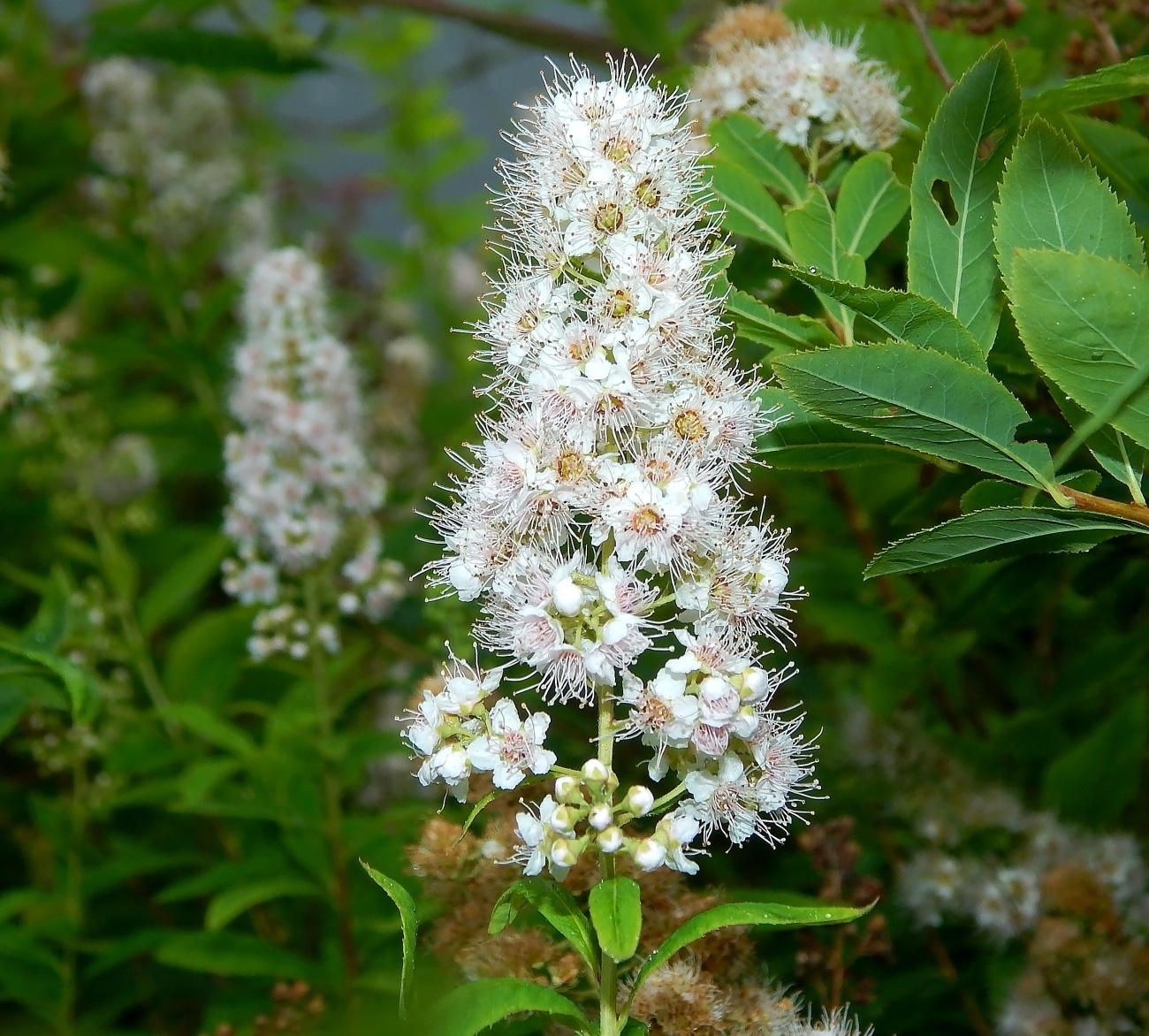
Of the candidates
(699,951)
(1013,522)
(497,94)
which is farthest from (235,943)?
(497,94)

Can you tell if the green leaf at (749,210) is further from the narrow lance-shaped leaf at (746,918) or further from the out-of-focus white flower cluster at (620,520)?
the narrow lance-shaped leaf at (746,918)

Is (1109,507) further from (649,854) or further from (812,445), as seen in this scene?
(649,854)

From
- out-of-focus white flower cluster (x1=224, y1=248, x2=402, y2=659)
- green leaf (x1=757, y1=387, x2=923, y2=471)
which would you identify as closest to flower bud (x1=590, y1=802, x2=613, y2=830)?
green leaf (x1=757, y1=387, x2=923, y2=471)

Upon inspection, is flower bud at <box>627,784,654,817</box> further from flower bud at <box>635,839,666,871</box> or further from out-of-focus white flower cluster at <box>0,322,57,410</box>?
out-of-focus white flower cluster at <box>0,322,57,410</box>

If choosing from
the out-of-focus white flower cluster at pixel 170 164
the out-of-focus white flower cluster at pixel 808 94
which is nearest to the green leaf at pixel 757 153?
the out-of-focus white flower cluster at pixel 808 94

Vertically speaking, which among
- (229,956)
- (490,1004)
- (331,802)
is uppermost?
(490,1004)

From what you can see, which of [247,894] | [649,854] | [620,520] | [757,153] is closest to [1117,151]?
[757,153]

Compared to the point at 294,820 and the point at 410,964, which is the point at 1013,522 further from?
the point at 294,820
